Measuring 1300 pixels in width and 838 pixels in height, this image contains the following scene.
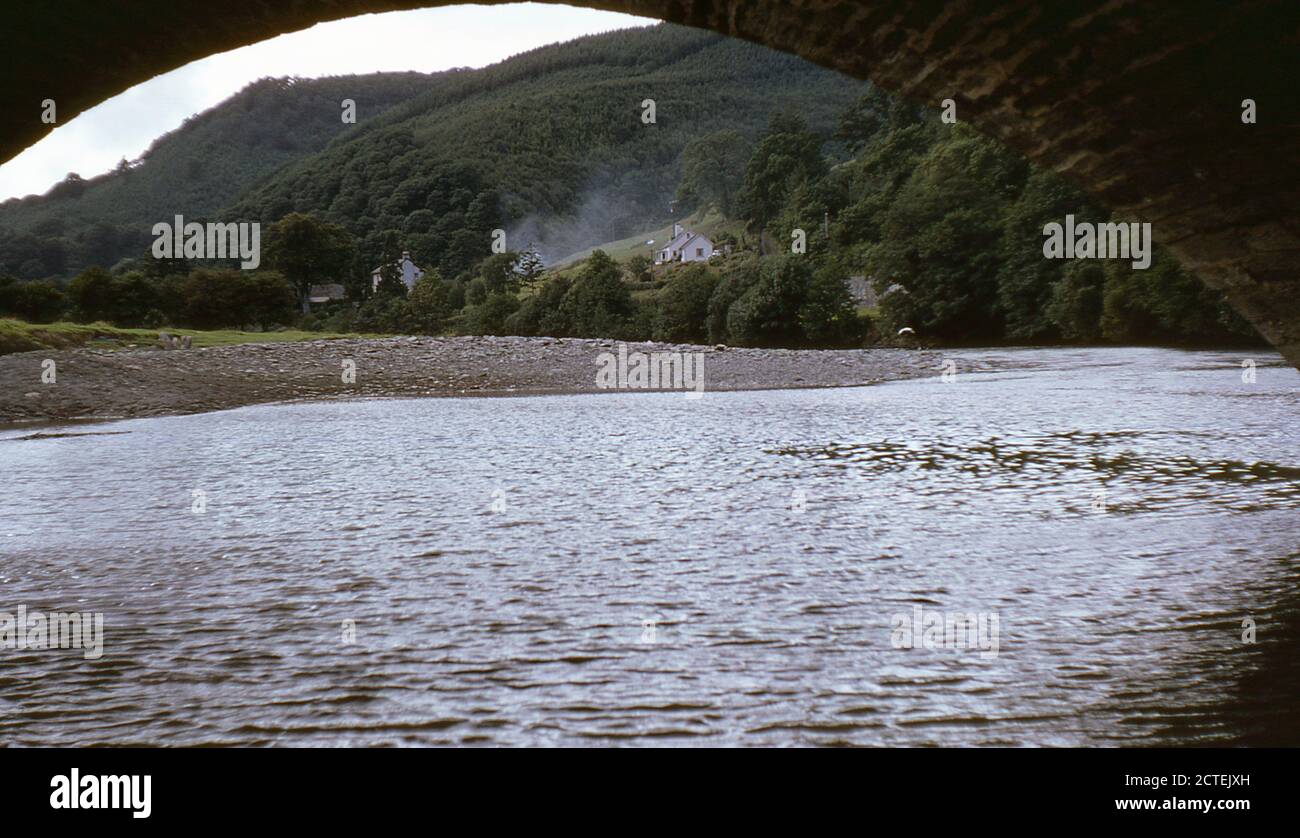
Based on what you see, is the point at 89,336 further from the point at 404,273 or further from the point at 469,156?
the point at 469,156

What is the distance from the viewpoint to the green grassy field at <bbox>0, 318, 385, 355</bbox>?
2280 cm

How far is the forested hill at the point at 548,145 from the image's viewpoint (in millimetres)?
78312

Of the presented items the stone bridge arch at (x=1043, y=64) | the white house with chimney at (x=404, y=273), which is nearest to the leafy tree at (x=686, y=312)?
the white house with chimney at (x=404, y=273)

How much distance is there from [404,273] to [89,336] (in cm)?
4202

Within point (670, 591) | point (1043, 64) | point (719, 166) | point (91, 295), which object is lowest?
point (670, 591)

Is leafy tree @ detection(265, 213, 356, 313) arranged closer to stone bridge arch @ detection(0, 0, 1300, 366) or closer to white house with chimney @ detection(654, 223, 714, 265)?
white house with chimney @ detection(654, 223, 714, 265)

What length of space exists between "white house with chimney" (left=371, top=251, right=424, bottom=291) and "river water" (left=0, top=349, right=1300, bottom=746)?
2118 inches

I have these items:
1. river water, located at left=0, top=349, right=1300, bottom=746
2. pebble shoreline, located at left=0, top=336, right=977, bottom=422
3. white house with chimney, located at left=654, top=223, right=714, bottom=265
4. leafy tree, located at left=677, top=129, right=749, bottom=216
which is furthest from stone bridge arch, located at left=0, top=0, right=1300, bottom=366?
leafy tree, located at left=677, top=129, right=749, bottom=216

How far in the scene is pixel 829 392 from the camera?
1981cm

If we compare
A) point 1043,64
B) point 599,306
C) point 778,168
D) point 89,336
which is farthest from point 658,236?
point 1043,64

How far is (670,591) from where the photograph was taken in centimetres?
483

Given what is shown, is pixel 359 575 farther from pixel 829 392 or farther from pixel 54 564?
pixel 829 392
